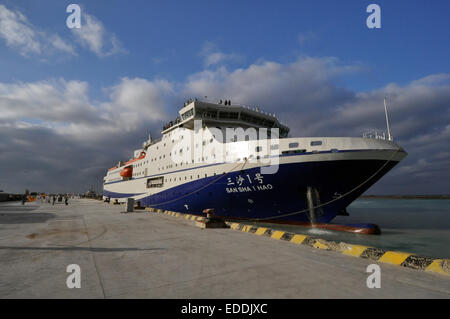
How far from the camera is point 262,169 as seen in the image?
1398 cm

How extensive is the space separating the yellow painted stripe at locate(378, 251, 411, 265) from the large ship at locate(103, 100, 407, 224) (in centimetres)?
765

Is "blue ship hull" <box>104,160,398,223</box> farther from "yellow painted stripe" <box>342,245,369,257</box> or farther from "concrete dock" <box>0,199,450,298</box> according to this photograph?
"yellow painted stripe" <box>342,245,369,257</box>

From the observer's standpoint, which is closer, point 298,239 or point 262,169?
point 298,239

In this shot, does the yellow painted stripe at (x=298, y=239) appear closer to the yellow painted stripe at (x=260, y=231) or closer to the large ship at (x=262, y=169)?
the yellow painted stripe at (x=260, y=231)

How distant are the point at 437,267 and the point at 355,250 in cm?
178

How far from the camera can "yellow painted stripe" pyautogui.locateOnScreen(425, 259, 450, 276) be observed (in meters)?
4.71

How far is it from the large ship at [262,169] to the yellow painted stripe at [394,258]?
7651 millimetres

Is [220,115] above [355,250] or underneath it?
above

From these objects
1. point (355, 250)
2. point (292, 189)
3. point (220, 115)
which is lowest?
point (355, 250)

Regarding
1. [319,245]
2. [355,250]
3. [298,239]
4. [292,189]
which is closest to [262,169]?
[292,189]

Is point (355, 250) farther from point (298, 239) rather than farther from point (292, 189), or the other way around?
point (292, 189)

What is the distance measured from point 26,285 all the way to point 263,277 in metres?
4.22

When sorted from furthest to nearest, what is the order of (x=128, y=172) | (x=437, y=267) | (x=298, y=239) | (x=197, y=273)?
(x=128, y=172), (x=298, y=239), (x=437, y=267), (x=197, y=273)
